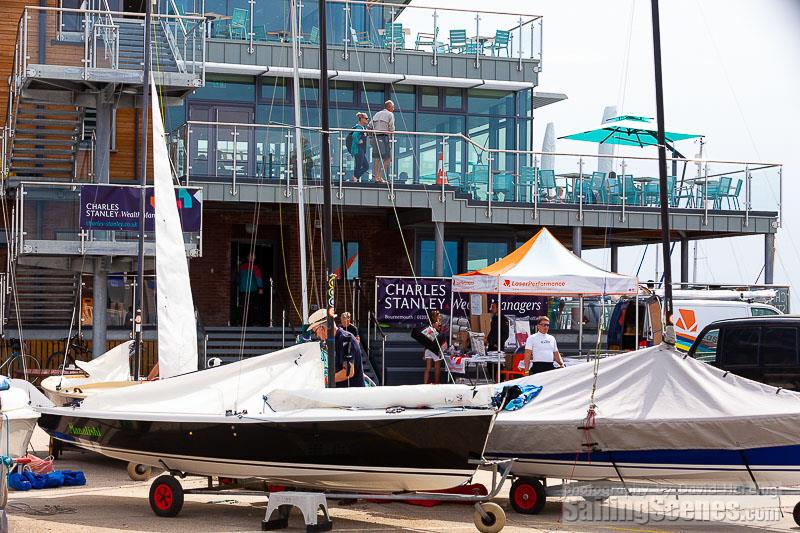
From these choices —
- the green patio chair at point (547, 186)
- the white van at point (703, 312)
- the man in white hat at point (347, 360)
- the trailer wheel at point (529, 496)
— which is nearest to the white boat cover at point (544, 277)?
the white van at point (703, 312)

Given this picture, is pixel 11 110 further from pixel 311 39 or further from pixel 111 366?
pixel 111 366

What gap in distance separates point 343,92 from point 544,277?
1101 centimetres

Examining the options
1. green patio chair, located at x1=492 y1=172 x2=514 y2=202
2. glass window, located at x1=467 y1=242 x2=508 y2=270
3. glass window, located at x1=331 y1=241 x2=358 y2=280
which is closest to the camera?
green patio chair, located at x1=492 y1=172 x2=514 y2=202

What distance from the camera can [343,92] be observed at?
32.9 meters

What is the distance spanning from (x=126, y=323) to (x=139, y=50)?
5.58m

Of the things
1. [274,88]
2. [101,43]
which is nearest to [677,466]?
[101,43]

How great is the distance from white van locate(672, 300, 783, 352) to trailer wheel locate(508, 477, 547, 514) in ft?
41.6

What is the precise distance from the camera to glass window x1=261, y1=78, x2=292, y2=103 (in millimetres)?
32312

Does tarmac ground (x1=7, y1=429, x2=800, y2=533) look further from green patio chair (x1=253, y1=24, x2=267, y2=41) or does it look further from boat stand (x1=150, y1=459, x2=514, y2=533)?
green patio chair (x1=253, y1=24, x2=267, y2=41)

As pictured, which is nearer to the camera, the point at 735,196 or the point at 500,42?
the point at 735,196

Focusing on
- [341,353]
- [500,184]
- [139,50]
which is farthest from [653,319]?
[139,50]

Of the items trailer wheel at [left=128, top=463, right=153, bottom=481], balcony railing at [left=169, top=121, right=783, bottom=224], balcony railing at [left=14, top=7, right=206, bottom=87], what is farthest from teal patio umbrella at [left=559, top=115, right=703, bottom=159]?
trailer wheel at [left=128, top=463, right=153, bottom=481]

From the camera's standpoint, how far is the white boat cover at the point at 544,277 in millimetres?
23578

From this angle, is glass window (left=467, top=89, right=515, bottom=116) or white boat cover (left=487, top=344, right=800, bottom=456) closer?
white boat cover (left=487, top=344, right=800, bottom=456)
